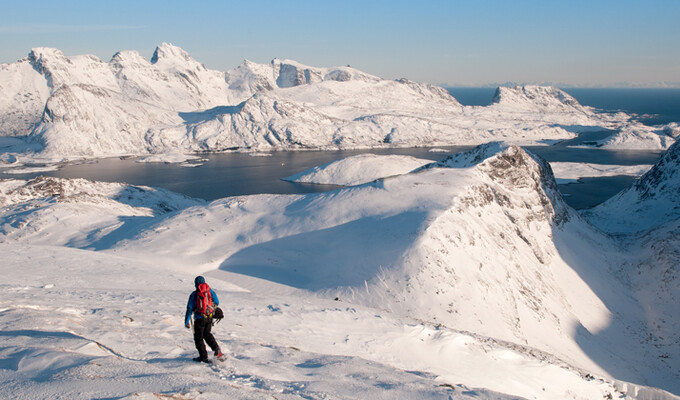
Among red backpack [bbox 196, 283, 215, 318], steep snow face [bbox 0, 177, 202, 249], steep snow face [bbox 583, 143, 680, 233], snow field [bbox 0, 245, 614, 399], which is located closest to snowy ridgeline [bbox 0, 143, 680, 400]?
snow field [bbox 0, 245, 614, 399]

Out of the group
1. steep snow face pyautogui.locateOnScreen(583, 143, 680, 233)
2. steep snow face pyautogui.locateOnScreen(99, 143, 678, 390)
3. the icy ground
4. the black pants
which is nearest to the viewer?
the black pants

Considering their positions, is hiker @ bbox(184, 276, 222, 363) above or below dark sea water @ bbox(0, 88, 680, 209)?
above

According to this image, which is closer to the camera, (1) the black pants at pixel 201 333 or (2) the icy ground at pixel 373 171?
(1) the black pants at pixel 201 333

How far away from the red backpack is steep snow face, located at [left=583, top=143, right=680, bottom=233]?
165 feet

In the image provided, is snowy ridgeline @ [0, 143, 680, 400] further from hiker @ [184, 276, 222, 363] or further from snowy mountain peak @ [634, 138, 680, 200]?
hiker @ [184, 276, 222, 363]

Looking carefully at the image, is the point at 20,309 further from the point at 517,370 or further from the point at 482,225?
the point at 482,225

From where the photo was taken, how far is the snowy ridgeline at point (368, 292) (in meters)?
9.98

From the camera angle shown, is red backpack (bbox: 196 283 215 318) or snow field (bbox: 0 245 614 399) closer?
snow field (bbox: 0 245 614 399)

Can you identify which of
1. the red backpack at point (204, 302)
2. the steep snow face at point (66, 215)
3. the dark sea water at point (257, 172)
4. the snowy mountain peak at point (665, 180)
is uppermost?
the red backpack at point (204, 302)

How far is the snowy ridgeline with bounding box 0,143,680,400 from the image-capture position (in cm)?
998

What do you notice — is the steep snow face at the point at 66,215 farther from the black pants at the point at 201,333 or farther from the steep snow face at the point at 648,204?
the steep snow face at the point at 648,204

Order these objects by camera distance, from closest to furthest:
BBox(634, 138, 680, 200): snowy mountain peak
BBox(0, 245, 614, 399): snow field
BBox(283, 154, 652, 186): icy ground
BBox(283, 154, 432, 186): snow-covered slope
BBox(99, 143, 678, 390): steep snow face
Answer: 1. BBox(0, 245, 614, 399): snow field
2. BBox(99, 143, 678, 390): steep snow face
3. BBox(634, 138, 680, 200): snowy mountain peak
4. BBox(283, 154, 432, 186): snow-covered slope
5. BBox(283, 154, 652, 186): icy ground

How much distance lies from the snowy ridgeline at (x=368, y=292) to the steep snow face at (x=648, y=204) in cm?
21

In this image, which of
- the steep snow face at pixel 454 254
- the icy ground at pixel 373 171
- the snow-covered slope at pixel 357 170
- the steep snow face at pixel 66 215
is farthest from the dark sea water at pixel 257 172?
the steep snow face at pixel 454 254
